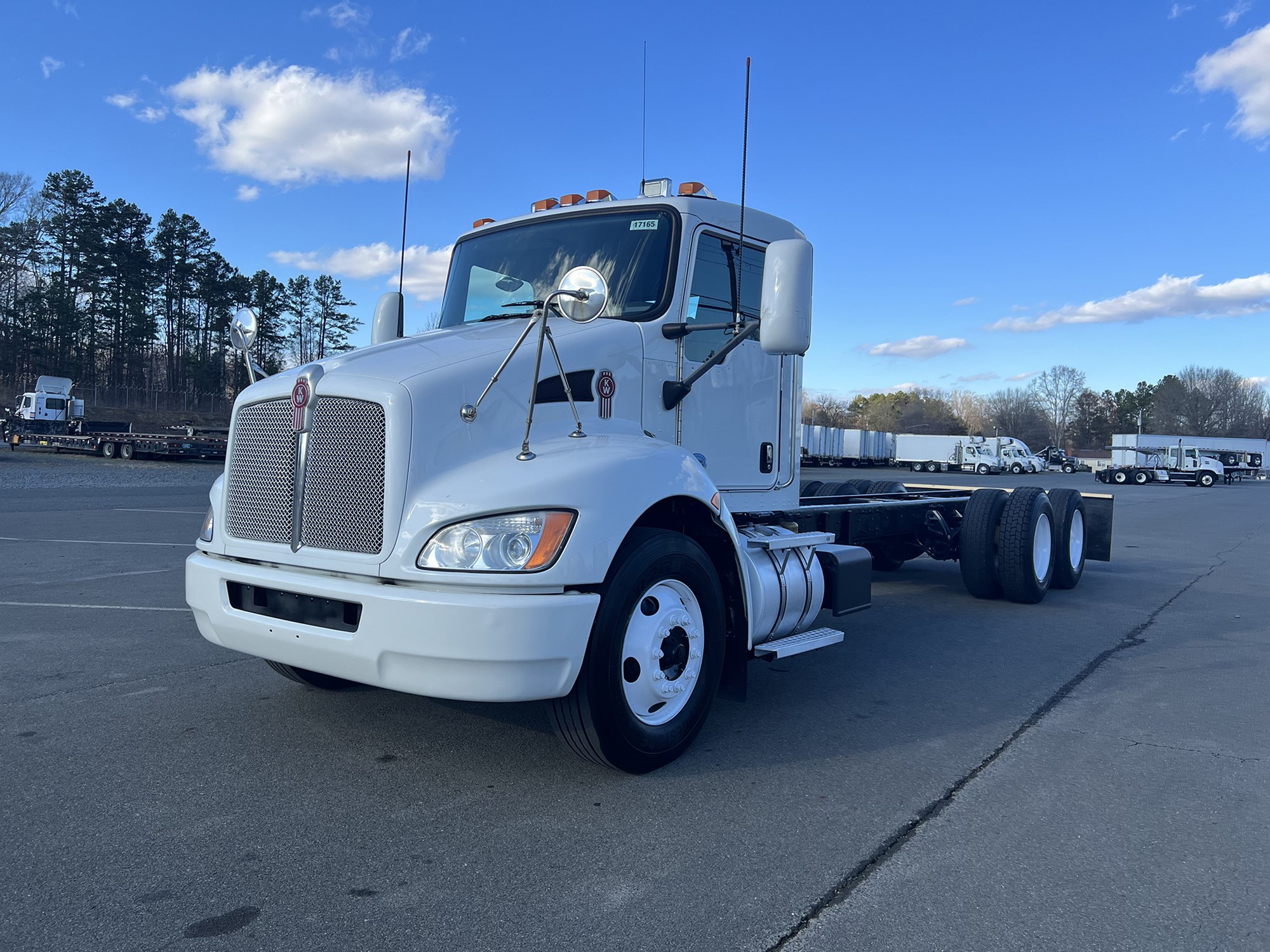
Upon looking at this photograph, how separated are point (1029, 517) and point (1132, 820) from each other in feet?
16.3

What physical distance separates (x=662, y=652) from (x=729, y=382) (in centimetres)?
186

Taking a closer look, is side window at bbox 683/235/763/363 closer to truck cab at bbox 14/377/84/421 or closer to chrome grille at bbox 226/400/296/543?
chrome grille at bbox 226/400/296/543

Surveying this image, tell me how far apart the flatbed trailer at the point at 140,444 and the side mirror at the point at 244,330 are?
2954 cm

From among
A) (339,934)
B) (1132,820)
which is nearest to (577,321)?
(339,934)

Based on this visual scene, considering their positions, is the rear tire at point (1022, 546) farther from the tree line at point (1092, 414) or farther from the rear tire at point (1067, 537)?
the tree line at point (1092, 414)

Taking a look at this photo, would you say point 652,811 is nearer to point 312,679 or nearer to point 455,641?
point 455,641

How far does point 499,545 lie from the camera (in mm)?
3357

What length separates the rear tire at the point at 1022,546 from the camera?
811cm

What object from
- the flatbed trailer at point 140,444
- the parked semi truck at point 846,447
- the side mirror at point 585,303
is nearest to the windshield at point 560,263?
the side mirror at point 585,303

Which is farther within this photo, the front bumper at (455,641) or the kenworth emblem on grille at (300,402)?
the kenworth emblem on grille at (300,402)

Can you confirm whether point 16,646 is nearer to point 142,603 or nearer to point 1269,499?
point 142,603

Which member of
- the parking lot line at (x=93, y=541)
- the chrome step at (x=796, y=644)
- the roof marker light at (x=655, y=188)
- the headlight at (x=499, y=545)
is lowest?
the parking lot line at (x=93, y=541)

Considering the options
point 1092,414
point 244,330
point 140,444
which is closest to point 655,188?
point 244,330

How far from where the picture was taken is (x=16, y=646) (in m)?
5.72
